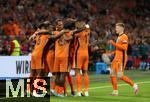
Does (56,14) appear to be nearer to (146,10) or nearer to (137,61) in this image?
(137,61)

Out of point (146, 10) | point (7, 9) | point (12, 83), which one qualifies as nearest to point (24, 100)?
point (12, 83)

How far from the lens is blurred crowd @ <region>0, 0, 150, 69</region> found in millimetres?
28359

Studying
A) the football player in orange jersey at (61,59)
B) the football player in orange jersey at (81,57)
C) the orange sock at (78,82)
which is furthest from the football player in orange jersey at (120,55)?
the football player in orange jersey at (61,59)

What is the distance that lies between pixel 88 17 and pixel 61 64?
833 inches

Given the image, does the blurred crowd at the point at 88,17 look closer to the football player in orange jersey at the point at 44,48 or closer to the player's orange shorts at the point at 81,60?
the football player in orange jersey at the point at 44,48

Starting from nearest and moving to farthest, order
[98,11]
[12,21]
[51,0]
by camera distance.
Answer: [12,21], [51,0], [98,11]

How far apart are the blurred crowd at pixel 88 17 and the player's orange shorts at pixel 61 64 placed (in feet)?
29.8

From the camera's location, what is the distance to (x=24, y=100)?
13859 mm

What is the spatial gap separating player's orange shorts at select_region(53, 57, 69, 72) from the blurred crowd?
907 cm

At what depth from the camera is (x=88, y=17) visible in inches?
1453

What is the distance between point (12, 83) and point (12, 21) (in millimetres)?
16799

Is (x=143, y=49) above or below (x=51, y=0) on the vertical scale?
below

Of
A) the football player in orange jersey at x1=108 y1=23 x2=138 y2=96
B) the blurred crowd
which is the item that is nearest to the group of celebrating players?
the football player in orange jersey at x1=108 y1=23 x2=138 y2=96

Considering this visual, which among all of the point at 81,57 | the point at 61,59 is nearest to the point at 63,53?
the point at 61,59
